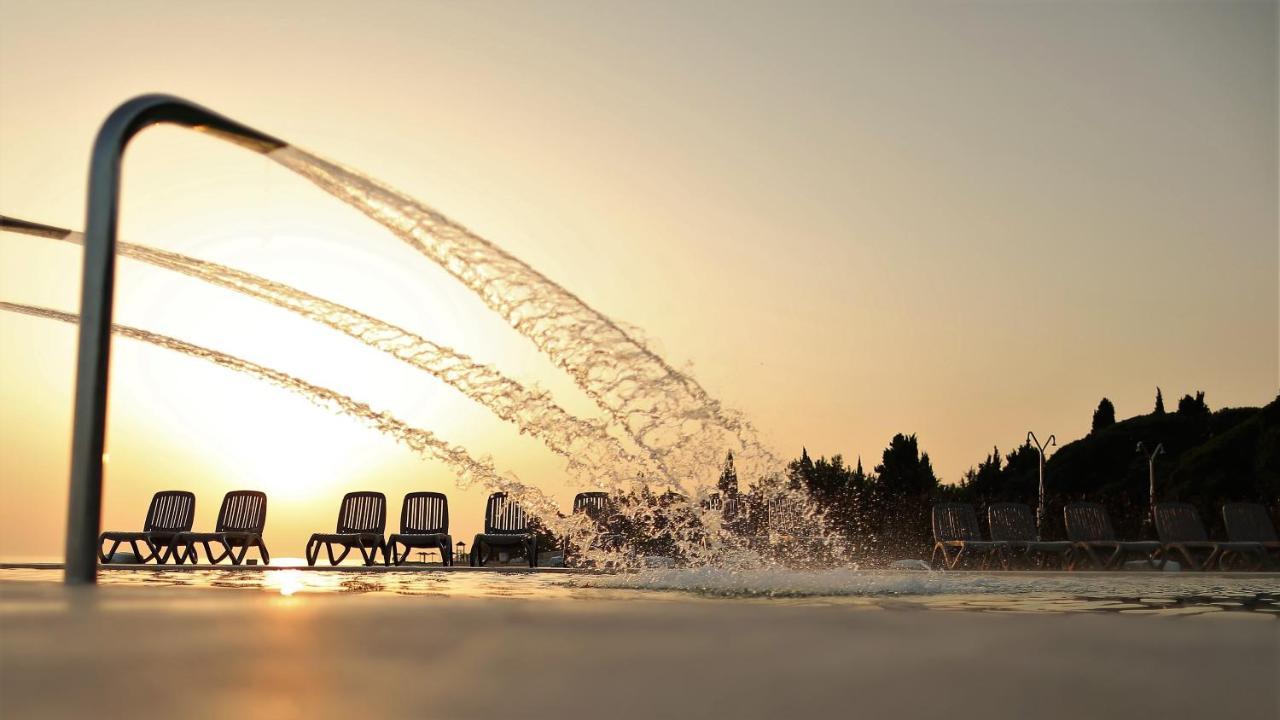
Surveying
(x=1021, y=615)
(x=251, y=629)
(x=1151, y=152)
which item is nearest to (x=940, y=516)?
(x=1151, y=152)

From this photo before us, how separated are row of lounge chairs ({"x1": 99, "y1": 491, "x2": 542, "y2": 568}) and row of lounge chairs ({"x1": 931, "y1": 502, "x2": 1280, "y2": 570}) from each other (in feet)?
19.0

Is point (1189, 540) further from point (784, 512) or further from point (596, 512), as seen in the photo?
point (596, 512)

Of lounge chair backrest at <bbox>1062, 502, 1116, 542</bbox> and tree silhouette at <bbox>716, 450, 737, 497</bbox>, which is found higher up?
tree silhouette at <bbox>716, 450, 737, 497</bbox>

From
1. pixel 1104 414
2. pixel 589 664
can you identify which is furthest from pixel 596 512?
pixel 1104 414

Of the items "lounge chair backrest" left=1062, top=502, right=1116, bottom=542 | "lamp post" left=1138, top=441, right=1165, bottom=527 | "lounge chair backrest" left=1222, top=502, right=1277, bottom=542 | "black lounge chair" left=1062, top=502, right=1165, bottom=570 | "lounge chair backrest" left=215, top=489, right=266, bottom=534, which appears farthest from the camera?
"lamp post" left=1138, top=441, right=1165, bottom=527

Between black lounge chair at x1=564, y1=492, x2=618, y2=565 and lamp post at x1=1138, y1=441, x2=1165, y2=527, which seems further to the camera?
lamp post at x1=1138, y1=441, x2=1165, y2=527

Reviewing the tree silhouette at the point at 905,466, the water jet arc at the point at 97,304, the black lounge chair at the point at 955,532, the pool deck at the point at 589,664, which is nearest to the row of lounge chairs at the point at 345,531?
the black lounge chair at the point at 955,532

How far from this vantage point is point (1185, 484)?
42688mm

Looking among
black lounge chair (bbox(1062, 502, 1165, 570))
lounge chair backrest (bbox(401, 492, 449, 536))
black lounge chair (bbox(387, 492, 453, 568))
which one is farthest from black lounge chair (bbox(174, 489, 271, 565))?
black lounge chair (bbox(1062, 502, 1165, 570))

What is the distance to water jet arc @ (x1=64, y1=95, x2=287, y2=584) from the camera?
4.31 metres

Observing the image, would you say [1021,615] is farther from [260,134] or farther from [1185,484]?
[1185,484]

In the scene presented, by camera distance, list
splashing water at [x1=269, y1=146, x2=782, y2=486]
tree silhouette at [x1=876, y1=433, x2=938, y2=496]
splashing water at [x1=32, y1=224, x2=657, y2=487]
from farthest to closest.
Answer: tree silhouette at [x1=876, y1=433, x2=938, y2=496] < splashing water at [x1=32, y1=224, x2=657, y2=487] < splashing water at [x1=269, y1=146, x2=782, y2=486]

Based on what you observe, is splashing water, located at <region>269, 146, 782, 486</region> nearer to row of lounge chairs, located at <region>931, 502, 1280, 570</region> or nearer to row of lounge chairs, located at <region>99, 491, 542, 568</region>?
row of lounge chairs, located at <region>99, 491, 542, 568</region>

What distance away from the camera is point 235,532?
1490cm
